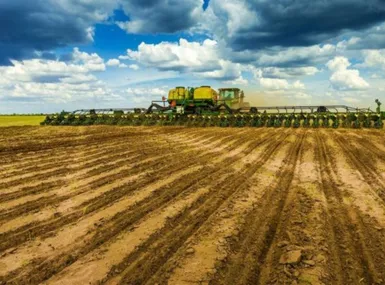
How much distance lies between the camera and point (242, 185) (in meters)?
8.02

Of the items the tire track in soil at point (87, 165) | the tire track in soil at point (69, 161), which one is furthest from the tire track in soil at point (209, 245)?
the tire track in soil at point (69, 161)

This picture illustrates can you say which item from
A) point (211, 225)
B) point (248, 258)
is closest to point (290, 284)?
point (248, 258)

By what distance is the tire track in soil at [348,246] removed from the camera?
3.89m

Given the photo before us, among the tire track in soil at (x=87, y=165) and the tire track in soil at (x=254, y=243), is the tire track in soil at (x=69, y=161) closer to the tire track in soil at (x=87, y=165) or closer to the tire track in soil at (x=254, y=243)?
the tire track in soil at (x=87, y=165)

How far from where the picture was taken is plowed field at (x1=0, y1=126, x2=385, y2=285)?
405cm

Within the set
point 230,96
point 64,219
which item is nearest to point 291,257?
point 64,219

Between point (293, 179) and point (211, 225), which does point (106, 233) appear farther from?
point (293, 179)

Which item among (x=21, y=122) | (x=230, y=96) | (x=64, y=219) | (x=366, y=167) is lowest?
(x=64, y=219)

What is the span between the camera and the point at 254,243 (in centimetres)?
477

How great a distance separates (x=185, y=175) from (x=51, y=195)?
3311 mm

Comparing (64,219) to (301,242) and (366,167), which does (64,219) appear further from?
(366,167)

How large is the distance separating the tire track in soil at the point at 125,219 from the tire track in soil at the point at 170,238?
611mm

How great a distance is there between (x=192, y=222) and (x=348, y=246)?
2355mm

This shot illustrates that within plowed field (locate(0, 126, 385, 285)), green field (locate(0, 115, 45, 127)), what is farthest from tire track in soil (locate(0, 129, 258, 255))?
green field (locate(0, 115, 45, 127))
